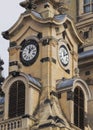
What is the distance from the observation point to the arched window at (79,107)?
4238 centimetres

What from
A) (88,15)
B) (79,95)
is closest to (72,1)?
(88,15)

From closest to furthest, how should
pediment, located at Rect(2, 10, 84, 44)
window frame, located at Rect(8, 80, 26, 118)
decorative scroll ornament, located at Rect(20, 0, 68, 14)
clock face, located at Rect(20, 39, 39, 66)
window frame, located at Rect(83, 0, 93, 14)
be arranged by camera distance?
1. window frame, located at Rect(8, 80, 26, 118)
2. clock face, located at Rect(20, 39, 39, 66)
3. pediment, located at Rect(2, 10, 84, 44)
4. decorative scroll ornament, located at Rect(20, 0, 68, 14)
5. window frame, located at Rect(83, 0, 93, 14)

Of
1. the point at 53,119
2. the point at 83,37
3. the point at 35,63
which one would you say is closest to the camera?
the point at 53,119

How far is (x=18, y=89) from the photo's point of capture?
42312 mm

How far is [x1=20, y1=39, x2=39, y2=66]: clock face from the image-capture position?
143 feet

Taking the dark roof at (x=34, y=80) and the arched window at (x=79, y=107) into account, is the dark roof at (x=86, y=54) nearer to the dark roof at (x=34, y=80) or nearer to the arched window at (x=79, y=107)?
the arched window at (x=79, y=107)

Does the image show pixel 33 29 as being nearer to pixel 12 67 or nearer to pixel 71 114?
pixel 12 67

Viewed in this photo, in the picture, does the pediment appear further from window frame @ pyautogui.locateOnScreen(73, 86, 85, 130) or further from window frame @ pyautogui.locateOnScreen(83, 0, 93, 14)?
window frame @ pyautogui.locateOnScreen(83, 0, 93, 14)

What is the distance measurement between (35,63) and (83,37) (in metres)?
7.50

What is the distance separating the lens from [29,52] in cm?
4372

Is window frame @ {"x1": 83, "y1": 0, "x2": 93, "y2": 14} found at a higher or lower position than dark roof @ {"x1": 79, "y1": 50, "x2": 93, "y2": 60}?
higher

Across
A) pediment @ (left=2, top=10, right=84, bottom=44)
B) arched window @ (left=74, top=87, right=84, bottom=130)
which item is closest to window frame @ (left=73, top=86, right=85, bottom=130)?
arched window @ (left=74, top=87, right=84, bottom=130)

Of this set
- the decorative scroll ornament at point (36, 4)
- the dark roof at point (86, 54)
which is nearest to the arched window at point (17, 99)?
the decorative scroll ornament at point (36, 4)

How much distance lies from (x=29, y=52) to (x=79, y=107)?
3963 mm
